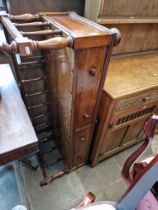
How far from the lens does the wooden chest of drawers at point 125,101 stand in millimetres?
959

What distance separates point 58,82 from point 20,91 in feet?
0.88

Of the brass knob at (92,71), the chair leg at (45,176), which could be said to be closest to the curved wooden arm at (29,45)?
the brass knob at (92,71)

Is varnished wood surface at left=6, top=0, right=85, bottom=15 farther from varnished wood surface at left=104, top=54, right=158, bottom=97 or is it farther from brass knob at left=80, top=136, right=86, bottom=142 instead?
brass knob at left=80, top=136, right=86, bottom=142

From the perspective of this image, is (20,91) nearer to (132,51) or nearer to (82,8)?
(82,8)

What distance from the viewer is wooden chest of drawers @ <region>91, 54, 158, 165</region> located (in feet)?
3.15

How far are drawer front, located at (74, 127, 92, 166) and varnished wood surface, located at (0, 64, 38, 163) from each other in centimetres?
39

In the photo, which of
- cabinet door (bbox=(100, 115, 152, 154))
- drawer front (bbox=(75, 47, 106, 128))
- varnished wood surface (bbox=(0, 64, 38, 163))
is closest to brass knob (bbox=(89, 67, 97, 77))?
drawer front (bbox=(75, 47, 106, 128))

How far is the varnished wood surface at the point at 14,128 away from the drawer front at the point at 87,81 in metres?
0.29

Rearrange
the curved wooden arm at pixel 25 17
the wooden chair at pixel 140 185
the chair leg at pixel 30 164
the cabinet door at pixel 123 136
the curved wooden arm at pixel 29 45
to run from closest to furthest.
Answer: the wooden chair at pixel 140 185, the curved wooden arm at pixel 29 45, the curved wooden arm at pixel 25 17, the cabinet door at pixel 123 136, the chair leg at pixel 30 164

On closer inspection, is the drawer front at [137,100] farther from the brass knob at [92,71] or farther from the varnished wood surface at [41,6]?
the varnished wood surface at [41,6]

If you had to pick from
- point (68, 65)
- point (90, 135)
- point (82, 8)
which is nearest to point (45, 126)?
point (90, 135)

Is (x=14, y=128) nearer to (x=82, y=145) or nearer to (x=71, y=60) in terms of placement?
(x=71, y=60)

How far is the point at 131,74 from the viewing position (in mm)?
1113

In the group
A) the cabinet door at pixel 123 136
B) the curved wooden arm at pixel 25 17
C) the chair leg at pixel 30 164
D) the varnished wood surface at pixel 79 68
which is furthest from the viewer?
the chair leg at pixel 30 164
